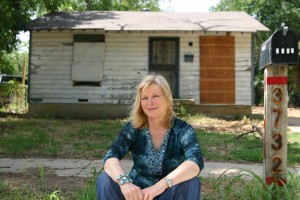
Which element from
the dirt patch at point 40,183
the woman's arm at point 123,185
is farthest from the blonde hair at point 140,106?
the dirt patch at point 40,183

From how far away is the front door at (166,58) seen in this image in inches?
Result: 577

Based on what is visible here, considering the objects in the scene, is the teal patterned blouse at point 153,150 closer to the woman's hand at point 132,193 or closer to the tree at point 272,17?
the woman's hand at point 132,193

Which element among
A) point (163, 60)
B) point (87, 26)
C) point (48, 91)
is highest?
point (87, 26)

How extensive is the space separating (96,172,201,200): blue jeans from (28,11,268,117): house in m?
11.2

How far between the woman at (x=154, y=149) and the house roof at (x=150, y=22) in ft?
35.5

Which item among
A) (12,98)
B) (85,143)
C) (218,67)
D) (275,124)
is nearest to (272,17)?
(218,67)

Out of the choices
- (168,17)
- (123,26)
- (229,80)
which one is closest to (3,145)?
(123,26)

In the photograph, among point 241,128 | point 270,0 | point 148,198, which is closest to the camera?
point 148,198

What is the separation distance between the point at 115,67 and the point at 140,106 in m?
11.6

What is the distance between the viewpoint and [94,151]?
7.59 m

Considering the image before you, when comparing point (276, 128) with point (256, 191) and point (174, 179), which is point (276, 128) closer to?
point (256, 191)

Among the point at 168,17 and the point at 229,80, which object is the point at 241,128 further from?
the point at 168,17

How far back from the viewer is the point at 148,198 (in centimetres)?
278

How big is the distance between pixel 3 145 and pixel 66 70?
7123mm
